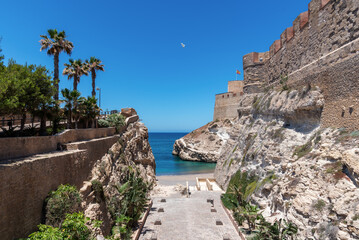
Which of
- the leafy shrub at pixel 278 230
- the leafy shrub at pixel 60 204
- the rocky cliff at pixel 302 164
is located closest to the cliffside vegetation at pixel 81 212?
the leafy shrub at pixel 60 204

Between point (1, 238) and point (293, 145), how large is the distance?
52.4 feet

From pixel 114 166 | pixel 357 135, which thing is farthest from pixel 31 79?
pixel 357 135

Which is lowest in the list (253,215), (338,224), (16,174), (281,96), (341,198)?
(253,215)

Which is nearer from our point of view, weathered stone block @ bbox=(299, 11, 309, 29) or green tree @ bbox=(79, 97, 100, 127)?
weathered stone block @ bbox=(299, 11, 309, 29)

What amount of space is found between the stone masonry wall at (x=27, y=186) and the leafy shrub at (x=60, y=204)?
1.05 feet

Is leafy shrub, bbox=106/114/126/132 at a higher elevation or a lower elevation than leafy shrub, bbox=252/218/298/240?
higher

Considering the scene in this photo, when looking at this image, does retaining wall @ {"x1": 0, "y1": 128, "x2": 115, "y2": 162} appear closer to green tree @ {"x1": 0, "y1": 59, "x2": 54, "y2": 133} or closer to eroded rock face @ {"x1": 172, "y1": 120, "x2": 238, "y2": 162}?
green tree @ {"x1": 0, "y1": 59, "x2": 54, "y2": 133}

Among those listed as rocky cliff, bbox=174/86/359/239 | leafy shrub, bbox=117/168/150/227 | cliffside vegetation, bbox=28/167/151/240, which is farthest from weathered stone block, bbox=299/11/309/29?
leafy shrub, bbox=117/168/150/227

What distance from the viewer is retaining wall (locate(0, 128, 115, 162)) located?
9.40m

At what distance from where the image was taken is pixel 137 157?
2675 centimetres

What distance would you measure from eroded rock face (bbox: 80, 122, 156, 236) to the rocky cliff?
10110mm

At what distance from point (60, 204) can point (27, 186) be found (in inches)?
68.9

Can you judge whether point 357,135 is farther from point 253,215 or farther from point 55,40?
point 55,40

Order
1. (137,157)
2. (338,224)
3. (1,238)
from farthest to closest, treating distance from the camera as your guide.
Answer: (137,157), (338,224), (1,238)
